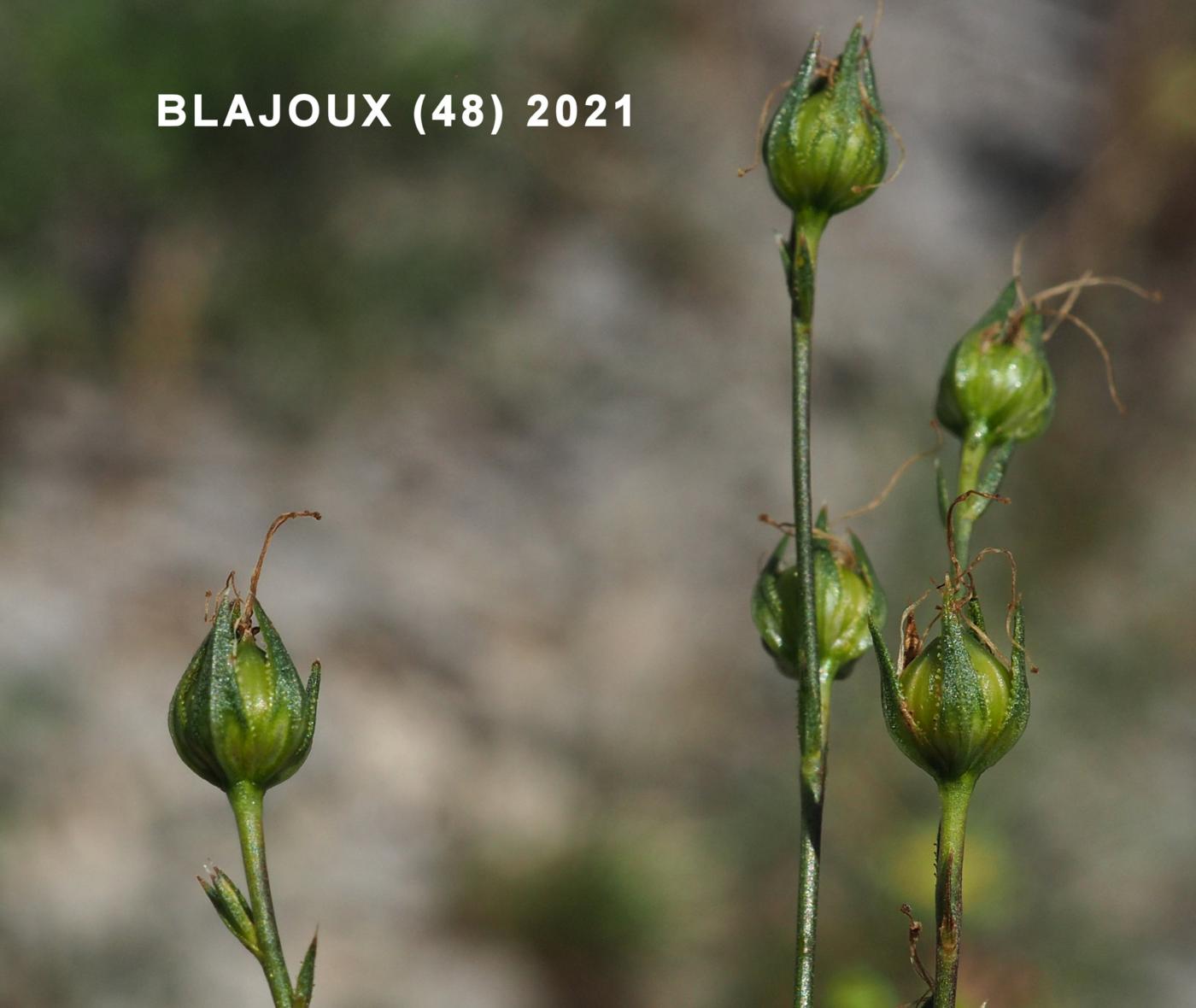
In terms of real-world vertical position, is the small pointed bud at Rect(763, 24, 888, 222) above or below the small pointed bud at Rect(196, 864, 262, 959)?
above

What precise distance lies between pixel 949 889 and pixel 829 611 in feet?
0.89

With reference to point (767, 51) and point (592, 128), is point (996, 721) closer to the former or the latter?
point (592, 128)

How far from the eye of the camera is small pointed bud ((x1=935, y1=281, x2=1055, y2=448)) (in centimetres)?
117

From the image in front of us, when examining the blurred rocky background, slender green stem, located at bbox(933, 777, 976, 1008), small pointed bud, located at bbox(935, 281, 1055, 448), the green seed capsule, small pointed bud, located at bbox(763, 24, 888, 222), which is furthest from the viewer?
the blurred rocky background

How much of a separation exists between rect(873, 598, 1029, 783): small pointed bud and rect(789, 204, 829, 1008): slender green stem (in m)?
0.05

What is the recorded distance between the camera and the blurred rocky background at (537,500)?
4.02m

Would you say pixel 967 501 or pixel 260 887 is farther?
pixel 967 501

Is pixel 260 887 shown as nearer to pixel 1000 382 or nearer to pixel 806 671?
pixel 806 671

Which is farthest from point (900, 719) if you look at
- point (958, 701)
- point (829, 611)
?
point (829, 611)

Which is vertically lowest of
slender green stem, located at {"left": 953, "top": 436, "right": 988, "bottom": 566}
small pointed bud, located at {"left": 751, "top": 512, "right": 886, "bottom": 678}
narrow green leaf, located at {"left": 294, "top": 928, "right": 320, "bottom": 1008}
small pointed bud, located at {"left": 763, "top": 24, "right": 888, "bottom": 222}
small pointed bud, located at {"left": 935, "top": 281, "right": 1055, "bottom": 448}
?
narrow green leaf, located at {"left": 294, "top": 928, "right": 320, "bottom": 1008}

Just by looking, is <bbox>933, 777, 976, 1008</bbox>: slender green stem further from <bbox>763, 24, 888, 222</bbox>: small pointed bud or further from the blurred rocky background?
the blurred rocky background

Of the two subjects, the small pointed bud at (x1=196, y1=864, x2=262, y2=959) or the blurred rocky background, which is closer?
the small pointed bud at (x1=196, y1=864, x2=262, y2=959)

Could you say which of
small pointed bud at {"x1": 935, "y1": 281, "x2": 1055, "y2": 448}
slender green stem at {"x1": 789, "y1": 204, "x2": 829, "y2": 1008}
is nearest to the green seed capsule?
slender green stem at {"x1": 789, "y1": 204, "x2": 829, "y2": 1008}

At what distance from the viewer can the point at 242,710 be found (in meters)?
0.84
